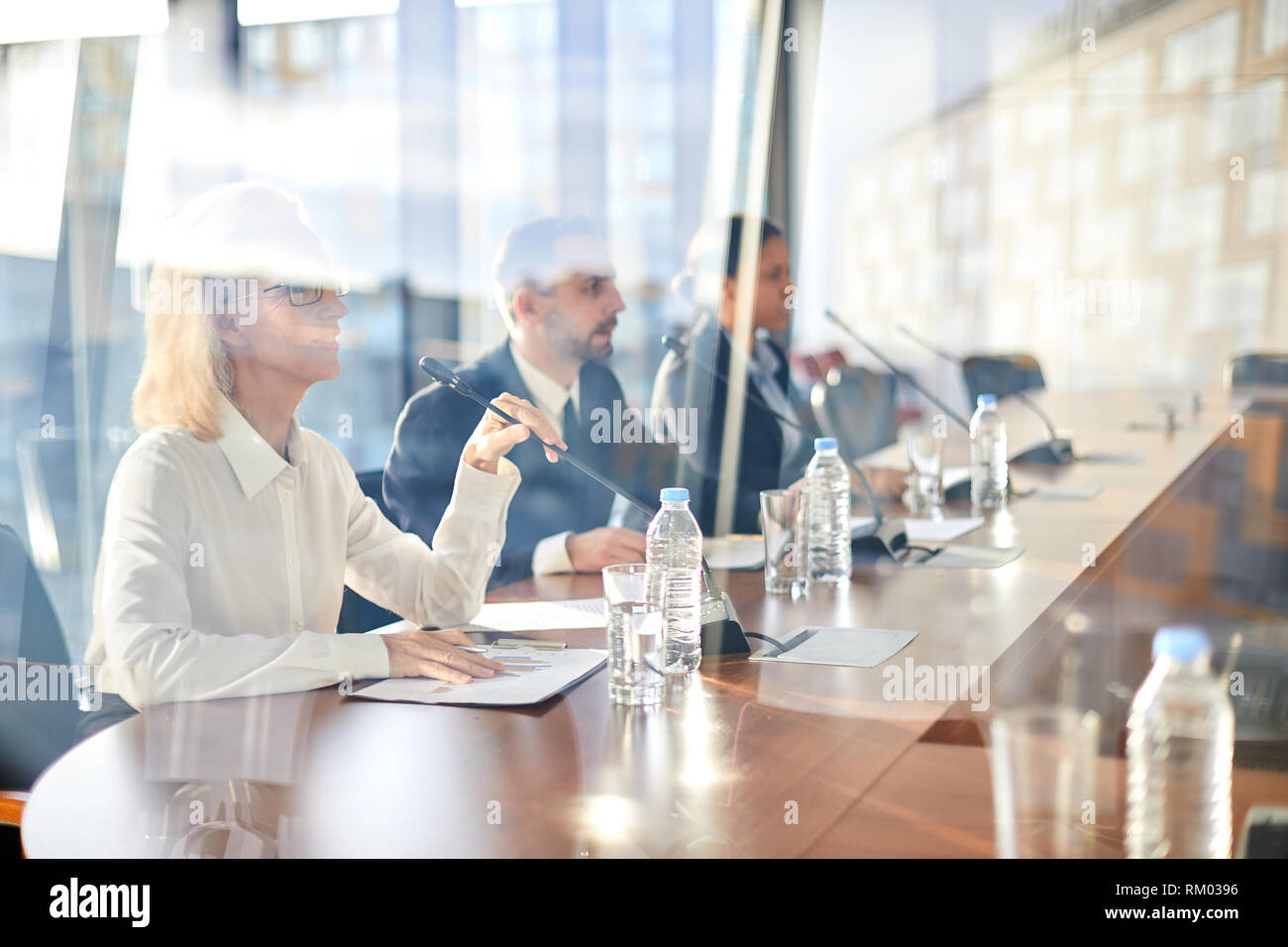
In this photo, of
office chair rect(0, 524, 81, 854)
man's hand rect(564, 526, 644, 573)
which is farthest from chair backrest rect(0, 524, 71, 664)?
man's hand rect(564, 526, 644, 573)

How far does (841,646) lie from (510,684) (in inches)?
17.6

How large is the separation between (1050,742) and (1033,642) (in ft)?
2.57

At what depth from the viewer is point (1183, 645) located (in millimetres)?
708

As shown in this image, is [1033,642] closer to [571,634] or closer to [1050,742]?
[571,634]

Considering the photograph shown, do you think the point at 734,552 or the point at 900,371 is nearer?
the point at 734,552

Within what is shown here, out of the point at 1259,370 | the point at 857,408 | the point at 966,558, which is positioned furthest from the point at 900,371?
the point at 1259,370

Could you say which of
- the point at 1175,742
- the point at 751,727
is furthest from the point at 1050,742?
the point at 751,727

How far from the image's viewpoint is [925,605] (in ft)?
5.11

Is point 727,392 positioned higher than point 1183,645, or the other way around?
point 727,392

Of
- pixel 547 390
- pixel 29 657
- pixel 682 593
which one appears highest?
pixel 547 390

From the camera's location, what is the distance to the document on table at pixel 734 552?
190cm

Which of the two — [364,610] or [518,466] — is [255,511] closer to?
[364,610]

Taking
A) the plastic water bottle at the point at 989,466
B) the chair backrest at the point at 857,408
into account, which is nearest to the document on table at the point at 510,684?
the plastic water bottle at the point at 989,466

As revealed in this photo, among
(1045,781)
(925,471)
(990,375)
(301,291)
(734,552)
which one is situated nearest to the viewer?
(1045,781)
